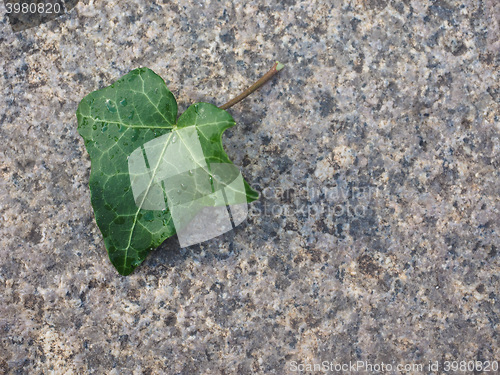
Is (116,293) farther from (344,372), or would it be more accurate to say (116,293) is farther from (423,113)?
(423,113)

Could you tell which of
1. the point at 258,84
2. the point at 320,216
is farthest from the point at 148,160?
the point at 320,216

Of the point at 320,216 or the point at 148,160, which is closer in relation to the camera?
the point at 148,160

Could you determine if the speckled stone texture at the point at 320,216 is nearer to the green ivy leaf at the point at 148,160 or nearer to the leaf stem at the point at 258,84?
the leaf stem at the point at 258,84

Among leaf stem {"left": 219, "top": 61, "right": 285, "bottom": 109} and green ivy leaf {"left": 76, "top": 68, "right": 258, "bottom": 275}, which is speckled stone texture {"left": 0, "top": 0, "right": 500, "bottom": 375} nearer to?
leaf stem {"left": 219, "top": 61, "right": 285, "bottom": 109}

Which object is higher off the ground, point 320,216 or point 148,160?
point 148,160

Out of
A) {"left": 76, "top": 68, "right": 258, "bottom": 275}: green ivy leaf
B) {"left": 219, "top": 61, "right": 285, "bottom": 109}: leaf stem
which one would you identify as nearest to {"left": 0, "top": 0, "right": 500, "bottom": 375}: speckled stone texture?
{"left": 219, "top": 61, "right": 285, "bottom": 109}: leaf stem

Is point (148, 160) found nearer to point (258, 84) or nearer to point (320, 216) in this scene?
point (258, 84)

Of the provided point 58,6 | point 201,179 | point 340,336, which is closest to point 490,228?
point 340,336
